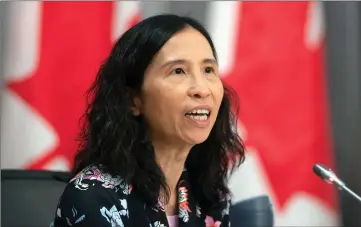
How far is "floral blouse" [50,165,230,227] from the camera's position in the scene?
33.9 inches

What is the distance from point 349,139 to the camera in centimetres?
155

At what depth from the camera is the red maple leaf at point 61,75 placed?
1.58 metres

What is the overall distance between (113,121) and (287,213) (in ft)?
2.84

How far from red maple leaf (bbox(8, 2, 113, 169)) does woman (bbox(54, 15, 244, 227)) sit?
60 centimetres

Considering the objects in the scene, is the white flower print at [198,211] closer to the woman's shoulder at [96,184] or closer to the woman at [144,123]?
the woman at [144,123]

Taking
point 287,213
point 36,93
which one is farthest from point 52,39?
point 287,213

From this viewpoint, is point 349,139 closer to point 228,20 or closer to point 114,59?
point 228,20

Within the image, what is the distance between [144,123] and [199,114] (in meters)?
0.12

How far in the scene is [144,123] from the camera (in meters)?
0.95

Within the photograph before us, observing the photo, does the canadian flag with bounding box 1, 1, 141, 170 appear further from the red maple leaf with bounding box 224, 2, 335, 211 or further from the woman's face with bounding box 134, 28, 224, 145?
the woman's face with bounding box 134, 28, 224, 145

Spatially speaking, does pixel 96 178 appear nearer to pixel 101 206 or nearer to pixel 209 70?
pixel 101 206

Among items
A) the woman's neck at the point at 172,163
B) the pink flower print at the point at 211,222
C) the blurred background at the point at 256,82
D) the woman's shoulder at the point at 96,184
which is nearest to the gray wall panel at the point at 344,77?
the blurred background at the point at 256,82

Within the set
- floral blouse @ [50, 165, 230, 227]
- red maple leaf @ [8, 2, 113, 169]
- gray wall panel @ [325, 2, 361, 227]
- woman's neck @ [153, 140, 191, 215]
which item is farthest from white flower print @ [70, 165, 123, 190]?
gray wall panel @ [325, 2, 361, 227]

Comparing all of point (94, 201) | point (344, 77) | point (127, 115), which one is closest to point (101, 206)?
point (94, 201)
